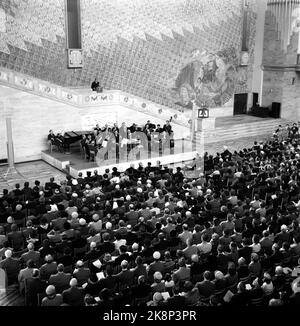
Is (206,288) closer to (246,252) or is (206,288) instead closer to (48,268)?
(246,252)

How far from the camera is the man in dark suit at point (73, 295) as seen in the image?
728 centimetres

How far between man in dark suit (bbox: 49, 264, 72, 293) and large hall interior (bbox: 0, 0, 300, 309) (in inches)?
1.1

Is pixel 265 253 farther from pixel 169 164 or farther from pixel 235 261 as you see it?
pixel 169 164

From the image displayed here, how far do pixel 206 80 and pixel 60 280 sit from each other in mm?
20385

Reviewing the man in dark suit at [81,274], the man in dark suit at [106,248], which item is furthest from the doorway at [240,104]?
the man in dark suit at [81,274]

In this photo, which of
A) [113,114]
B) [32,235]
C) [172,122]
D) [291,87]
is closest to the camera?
[32,235]

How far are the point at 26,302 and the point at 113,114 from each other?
14.2 meters

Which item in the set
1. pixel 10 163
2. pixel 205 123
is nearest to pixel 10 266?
pixel 10 163

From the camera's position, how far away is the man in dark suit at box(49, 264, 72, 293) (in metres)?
7.73

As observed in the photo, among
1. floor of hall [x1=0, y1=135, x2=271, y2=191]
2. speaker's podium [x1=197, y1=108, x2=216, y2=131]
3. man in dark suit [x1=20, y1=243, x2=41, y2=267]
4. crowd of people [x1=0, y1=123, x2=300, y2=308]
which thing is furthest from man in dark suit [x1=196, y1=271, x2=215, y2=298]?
speaker's podium [x1=197, y1=108, x2=216, y2=131]

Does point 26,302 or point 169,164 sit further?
point 169,164

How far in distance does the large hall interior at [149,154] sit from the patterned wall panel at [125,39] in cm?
6
